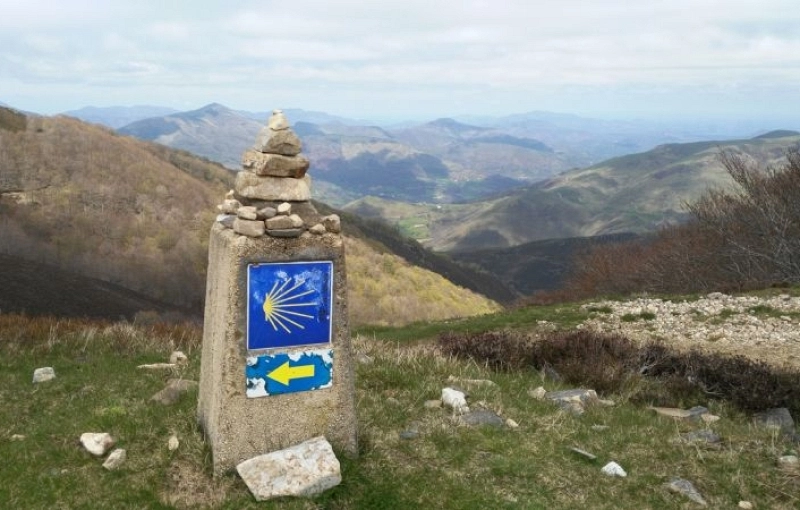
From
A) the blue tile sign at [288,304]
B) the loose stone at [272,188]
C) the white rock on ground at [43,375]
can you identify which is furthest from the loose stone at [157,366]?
the loose stone at [272,188]

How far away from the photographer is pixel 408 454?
5.95 meters

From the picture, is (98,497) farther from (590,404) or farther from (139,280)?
(139,280)

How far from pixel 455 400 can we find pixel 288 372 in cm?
281

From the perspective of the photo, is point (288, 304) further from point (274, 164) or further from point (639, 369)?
point (639, 369)

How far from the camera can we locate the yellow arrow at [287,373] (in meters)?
5.32

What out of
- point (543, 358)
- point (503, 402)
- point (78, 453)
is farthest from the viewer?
point (543, 358)

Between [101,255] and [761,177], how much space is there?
5342 cm

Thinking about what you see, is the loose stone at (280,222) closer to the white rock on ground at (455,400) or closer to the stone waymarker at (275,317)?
the stone waymarker at (275,317)

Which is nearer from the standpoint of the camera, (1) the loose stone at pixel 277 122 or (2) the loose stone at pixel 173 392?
(1) the loose stone at pixel 277 122

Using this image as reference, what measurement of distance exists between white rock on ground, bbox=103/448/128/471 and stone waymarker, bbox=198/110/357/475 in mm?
723

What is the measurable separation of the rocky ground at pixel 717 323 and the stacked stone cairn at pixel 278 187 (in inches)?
422

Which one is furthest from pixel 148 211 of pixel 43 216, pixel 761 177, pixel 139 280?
pixel 761 177

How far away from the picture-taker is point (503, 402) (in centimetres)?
783

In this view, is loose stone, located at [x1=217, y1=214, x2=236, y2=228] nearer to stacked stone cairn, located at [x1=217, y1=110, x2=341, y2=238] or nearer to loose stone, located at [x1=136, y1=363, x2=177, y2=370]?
stacked stone cairn, located at [x1=217, y1=110, x2=341, y2=238]
